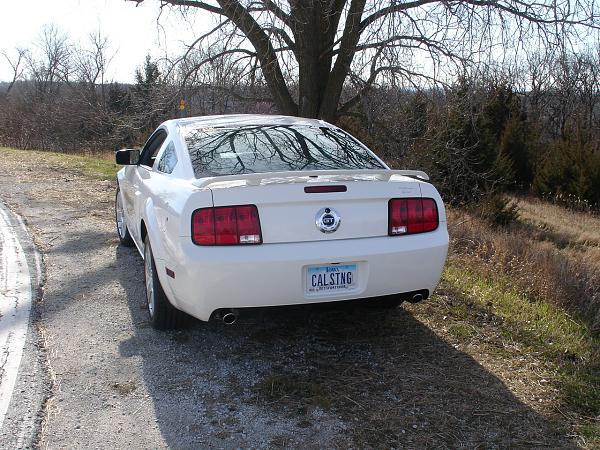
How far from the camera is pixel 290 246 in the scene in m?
3.60

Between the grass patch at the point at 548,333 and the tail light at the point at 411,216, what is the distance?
38.9 inches

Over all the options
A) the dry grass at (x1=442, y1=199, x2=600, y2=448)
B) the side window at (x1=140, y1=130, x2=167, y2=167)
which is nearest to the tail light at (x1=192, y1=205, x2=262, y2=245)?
the dry grass at (x1=442, y1=199, x2=600, y2=448)

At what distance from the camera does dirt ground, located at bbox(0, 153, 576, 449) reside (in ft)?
10.1

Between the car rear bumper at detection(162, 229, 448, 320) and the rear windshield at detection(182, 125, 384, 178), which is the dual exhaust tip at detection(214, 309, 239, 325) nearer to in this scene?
the car rear bumper at detection(162, 229, 448, 320)

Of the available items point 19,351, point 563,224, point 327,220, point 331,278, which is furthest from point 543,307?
point 563,224

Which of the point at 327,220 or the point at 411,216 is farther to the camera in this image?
the point at 411,216

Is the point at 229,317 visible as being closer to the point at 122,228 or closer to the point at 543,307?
the point at 543,307

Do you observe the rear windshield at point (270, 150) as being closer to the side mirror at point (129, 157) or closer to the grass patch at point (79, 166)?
the side mirror at point (129, 157)

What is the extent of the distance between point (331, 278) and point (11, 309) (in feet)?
9.23

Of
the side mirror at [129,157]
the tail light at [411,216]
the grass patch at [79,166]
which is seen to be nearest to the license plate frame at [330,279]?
the tail light at [411,216]

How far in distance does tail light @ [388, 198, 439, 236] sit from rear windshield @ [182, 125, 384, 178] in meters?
0.69

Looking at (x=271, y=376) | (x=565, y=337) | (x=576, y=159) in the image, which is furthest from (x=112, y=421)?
(x=576, y=159)

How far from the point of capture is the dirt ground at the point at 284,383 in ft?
10.1

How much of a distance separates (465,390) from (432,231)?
1027 mm
